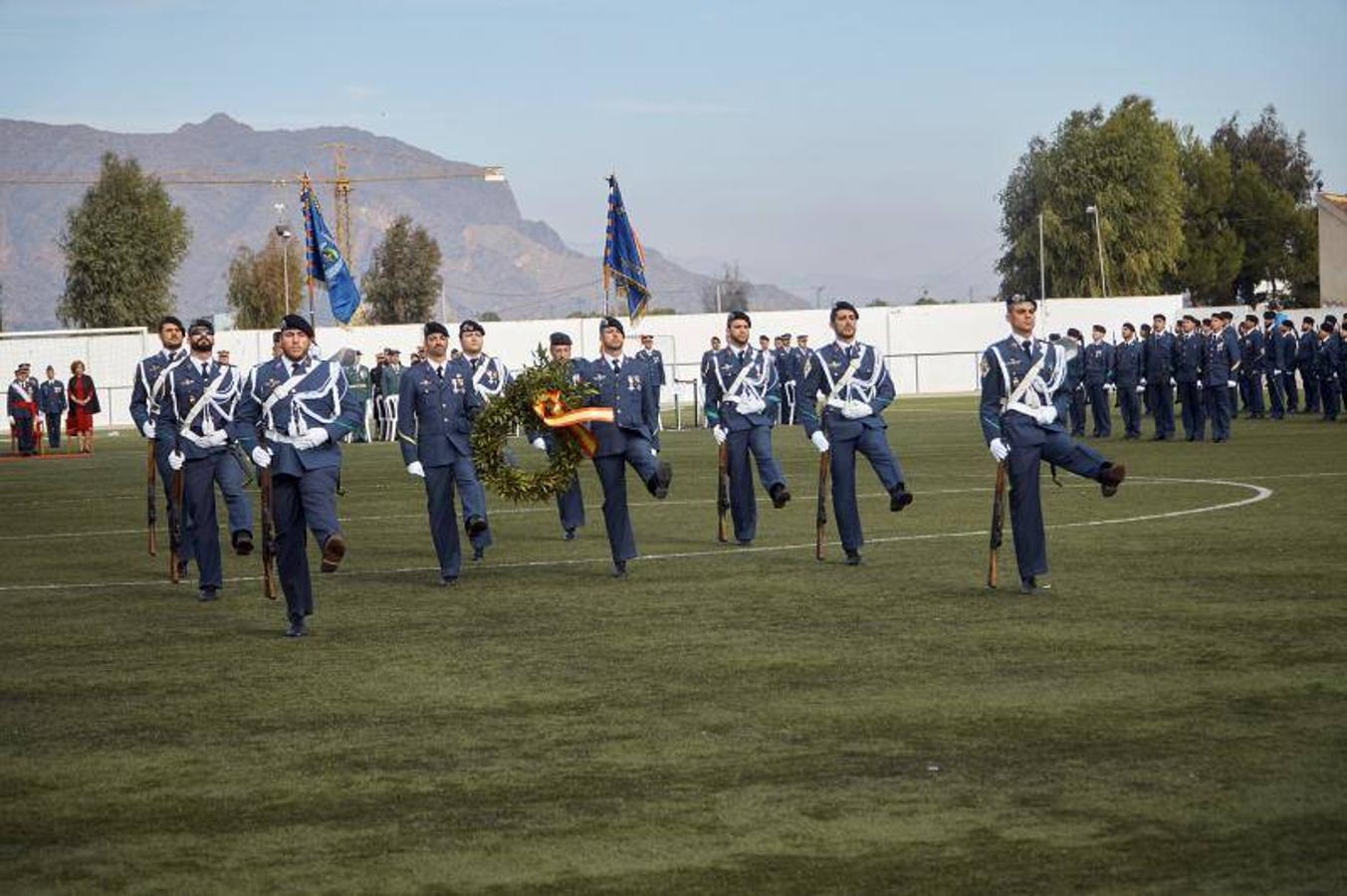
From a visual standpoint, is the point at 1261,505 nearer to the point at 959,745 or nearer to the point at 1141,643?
the point at 1141,643

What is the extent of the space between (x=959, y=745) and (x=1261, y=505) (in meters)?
12.8

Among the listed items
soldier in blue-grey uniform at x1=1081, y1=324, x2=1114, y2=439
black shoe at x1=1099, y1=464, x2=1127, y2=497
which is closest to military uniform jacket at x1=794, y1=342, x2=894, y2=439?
black shoe at x1=1099, y1=464, x2=1127, y2=497

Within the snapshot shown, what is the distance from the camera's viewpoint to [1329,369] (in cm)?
4275

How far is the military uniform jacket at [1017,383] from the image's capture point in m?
15.2

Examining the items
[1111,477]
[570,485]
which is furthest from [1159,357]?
[1111,477]

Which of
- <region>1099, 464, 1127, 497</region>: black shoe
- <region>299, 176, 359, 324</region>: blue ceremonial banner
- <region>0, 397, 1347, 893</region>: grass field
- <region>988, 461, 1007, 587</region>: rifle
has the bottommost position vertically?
<region>0, 397, 1347, 893</region>: grass field

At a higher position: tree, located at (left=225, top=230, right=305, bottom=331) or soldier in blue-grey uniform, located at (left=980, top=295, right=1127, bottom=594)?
tree, located at (left=225, top=230, right=305, bottom=331)

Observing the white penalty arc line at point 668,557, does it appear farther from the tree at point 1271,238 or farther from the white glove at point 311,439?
the tree at point 1271,238

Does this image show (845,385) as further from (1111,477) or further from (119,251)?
(119,251)

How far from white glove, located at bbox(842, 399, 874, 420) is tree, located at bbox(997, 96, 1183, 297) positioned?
86050 mm

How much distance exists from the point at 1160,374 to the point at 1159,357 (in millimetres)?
407

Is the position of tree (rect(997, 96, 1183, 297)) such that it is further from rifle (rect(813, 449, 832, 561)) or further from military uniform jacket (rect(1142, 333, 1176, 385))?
rifle (rect(813, 449, 832, 561))

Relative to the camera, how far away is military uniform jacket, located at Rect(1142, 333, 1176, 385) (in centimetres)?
3900

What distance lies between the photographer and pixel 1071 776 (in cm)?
862
